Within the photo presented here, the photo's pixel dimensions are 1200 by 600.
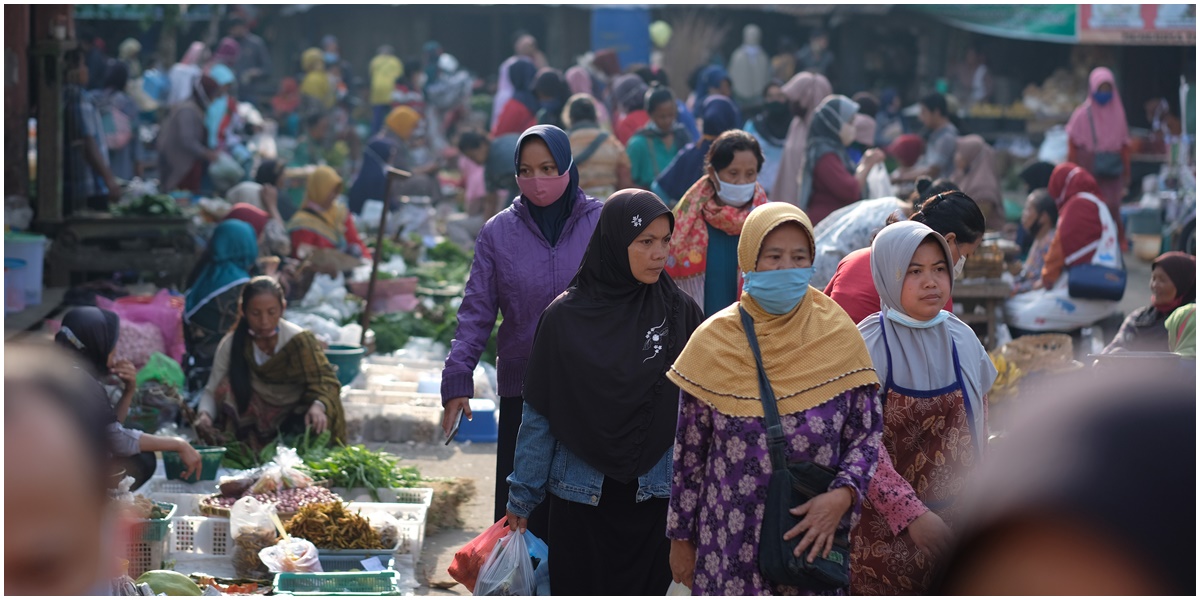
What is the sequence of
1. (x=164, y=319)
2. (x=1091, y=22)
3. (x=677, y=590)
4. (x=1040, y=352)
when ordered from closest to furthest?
(x=677, y=590) → (x=1040, y=352) → (x=164, y=319) → (x=1091, y=22)

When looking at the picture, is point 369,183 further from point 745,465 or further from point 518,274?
point 745,465

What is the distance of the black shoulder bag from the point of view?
3086 millimetres

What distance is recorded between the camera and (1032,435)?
3.92ft

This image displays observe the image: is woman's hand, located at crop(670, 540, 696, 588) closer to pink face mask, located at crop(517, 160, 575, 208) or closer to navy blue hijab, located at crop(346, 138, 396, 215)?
pink face mask, located at crop(517, 160, 575, 208)

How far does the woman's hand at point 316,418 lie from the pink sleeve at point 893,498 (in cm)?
363

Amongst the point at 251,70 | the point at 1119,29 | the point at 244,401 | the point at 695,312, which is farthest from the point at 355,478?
the point at 251,70

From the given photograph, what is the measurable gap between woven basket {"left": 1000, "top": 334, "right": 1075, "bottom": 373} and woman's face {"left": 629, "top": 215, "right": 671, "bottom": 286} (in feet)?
13.4

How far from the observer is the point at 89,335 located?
5.46 metres

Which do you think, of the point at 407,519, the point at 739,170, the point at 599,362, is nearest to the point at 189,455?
the point at 407,519

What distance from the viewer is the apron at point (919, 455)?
3465 mm

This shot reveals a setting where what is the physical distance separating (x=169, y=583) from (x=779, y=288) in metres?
2.45

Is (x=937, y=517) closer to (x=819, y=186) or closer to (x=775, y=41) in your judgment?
(x=819, y=186)

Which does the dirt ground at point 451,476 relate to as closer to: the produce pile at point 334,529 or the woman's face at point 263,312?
the produce pile at point 334,529

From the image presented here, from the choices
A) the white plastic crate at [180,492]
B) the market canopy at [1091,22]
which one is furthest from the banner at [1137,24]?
the white plastic crate at [180,492]
